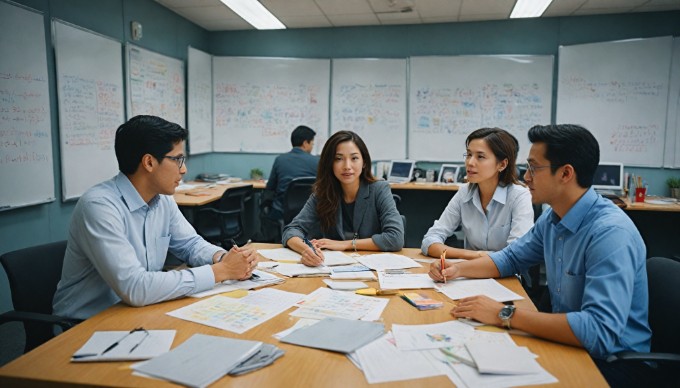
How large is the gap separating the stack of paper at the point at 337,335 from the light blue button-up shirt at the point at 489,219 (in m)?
1.05

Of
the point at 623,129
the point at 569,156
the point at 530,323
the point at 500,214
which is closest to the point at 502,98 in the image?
the point at 623,129

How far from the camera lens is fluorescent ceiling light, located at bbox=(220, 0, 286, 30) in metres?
4.98

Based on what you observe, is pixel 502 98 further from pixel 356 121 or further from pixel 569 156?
pixel 569 156

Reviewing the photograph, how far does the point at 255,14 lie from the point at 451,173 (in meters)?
2.93

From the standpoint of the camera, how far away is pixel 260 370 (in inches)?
45.4

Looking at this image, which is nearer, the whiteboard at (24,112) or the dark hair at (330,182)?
the dark hair at (330,182)

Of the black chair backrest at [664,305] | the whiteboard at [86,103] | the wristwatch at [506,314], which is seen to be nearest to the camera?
the wristwatch at [506,314]

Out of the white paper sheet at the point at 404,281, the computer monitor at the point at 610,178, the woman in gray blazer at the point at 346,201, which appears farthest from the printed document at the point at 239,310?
the computer monitor at the point at 610,178

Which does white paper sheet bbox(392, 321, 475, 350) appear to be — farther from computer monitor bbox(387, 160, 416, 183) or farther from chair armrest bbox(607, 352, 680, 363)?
computer monitor bbox(387, 160, 416, 183)

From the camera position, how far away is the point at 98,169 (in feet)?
13.5

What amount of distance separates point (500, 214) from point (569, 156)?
92cm

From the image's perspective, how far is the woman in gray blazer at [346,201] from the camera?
8.64ft

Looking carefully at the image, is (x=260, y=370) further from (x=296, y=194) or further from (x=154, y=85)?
(x=154, y=85)

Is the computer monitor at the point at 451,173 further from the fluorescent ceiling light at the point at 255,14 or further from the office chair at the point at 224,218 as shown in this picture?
the fluorescent ceiling light at the point at 255,14
